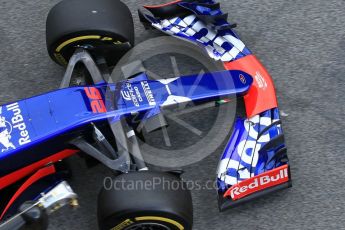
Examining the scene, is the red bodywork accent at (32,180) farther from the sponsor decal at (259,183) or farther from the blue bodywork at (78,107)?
the sponsor decal at (259,183)

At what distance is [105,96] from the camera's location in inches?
75.0

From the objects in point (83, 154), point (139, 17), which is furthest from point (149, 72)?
point (83, 154)

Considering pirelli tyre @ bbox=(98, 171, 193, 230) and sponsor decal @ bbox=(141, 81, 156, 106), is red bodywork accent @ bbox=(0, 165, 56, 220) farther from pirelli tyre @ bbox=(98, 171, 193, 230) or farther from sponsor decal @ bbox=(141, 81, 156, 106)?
sponsor decal @ bbox=(141, 81, 156, 106)

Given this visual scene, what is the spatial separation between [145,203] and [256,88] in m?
0.67

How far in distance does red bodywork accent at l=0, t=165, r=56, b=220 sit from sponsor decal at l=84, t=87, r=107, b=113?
246 mm

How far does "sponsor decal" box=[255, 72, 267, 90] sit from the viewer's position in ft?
6.79

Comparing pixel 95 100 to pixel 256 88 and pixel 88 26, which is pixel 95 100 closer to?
pixel 88 26

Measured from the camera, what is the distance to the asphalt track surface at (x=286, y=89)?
200 cm

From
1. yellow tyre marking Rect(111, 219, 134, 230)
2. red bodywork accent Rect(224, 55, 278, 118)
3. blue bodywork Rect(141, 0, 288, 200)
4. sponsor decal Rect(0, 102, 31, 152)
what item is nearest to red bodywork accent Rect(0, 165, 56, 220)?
sponsor decal Rect(0, 102, 31, 152)

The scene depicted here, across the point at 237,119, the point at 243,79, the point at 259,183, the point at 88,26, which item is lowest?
the point at 259,183

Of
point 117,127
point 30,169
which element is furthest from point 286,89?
point 30,169

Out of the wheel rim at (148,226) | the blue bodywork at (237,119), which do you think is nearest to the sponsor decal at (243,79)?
the blue bodywork at (237,119)

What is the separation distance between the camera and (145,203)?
1644 millimetres

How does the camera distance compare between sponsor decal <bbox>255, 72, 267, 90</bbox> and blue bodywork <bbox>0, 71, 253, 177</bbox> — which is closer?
blue bodywork <bbox>0, 71, 253, 177</bbox>
